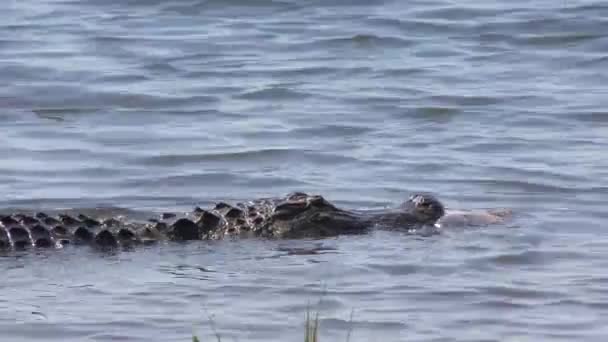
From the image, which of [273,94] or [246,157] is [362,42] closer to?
[273,94]

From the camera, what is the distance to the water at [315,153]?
6566 millimetres

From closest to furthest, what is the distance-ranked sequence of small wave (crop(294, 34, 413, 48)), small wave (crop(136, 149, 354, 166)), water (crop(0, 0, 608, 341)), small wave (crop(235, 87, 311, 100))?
water (crop(0, 0, 608, 341))
small wave (crop(136, 149, 354, 166))
small wave (crop(235, 87, 311, 100))
small wave (crop(294, 34, 413, 48))

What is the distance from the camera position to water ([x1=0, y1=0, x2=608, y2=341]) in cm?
657

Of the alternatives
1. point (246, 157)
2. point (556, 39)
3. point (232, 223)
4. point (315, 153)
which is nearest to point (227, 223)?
point (232, 223)

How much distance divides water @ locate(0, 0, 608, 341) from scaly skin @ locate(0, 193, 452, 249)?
0.14 m

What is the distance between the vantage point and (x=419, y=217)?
8.31 m

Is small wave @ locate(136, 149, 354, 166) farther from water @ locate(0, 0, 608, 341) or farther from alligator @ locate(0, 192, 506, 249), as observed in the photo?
alligator @ locate(0, 192, 506, 249)

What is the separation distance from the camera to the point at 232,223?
820 centimetres

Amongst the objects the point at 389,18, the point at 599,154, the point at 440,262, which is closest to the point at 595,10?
the point at 389,18

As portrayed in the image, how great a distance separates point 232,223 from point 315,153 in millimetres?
2540

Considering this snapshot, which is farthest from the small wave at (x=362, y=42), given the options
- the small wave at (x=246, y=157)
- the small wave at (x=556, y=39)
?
the small wave at (x=246, y=157)

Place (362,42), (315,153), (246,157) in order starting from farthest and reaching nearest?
(362,42), (315,153), (246,157)

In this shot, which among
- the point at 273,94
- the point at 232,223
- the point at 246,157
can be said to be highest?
the point at 273,94

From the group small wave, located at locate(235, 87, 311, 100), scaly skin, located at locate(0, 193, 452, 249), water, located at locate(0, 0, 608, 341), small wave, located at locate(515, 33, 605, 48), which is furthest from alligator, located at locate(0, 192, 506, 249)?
small wave, located at locate(515, 33, 605, 48)
